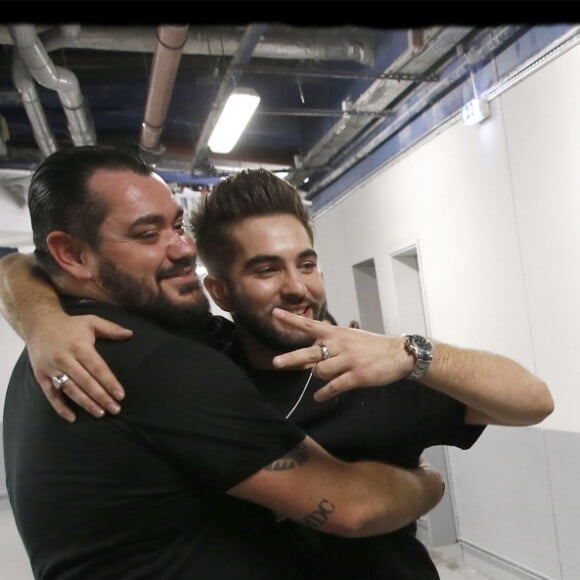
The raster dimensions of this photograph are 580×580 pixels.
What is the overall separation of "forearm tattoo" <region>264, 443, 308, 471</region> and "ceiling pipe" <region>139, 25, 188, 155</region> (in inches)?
76.0

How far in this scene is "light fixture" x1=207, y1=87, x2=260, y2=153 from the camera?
3482mm

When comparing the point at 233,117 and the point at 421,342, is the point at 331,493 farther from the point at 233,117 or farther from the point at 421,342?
the point at 233,117

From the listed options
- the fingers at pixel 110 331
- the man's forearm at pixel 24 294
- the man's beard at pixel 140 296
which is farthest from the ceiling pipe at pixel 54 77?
the fingers at pixel 110 331

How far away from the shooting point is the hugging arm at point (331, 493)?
942mm

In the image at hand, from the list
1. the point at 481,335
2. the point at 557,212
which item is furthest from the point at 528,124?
the point at 481,335

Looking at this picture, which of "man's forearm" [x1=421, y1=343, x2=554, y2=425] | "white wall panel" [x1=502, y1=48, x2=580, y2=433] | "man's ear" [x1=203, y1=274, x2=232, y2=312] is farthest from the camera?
"white wall panel" [x1=502, y1=48, x2=580, y2=433]

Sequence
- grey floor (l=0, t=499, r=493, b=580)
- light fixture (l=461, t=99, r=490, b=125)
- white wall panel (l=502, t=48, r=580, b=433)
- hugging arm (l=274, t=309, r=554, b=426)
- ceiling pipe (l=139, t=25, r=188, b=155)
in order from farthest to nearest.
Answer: grey floor (l=0, t=499, r=493, b=580)
light fixture (l=461, t=99, r=490, b=125)
ceiling pipe (l=139, t=25, r=188, b=155)
white wall panel (l=502, t=48, r=580, b=433)
hugging arm (l=274, t=309, r=554, b=426)

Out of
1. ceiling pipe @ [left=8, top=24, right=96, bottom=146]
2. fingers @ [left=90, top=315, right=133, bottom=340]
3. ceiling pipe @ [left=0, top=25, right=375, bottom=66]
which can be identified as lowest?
fingers @ [left=90, top=315, right=133, bottom=340]

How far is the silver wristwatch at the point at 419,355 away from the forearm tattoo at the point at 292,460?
26cm

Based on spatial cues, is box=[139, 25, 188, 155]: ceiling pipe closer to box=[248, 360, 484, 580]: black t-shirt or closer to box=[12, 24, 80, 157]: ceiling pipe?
box=[12, 24, 80, 157]: ceiling pipe

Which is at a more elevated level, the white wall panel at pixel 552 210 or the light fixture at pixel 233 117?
the light fixture at pixel 233 117

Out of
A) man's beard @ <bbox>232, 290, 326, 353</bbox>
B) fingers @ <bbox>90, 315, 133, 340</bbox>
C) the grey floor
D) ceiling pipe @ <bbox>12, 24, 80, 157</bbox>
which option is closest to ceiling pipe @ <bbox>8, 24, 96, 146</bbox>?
ceiling pipe @ <bbox>12, 24, 80, 157</bbox>

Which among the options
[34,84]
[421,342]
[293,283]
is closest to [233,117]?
[34,84]

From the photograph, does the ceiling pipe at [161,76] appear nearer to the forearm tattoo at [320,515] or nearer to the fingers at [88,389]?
the fingers at [88,389]
